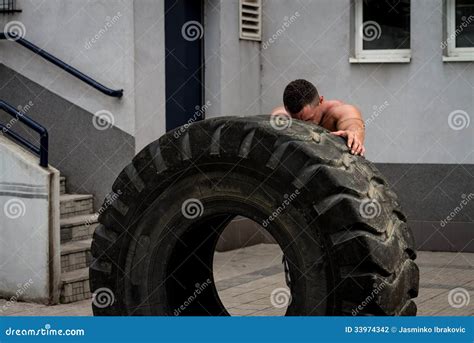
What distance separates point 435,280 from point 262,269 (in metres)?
2.09

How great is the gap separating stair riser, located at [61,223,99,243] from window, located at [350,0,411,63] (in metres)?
4.60

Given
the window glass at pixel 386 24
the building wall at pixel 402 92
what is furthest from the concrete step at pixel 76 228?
the window glass at pixel 386 24

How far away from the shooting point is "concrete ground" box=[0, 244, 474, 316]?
35.5 ft

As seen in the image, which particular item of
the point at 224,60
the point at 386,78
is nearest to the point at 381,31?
the point at 386,78

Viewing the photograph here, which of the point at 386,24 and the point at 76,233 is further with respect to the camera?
the point at 386,24

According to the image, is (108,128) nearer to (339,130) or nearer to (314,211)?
(339,130)

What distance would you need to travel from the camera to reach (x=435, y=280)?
41.8 feet

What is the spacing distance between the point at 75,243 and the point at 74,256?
0.41 metres

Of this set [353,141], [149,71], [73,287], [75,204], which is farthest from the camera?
[149,71]

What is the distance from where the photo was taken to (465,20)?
1462cm

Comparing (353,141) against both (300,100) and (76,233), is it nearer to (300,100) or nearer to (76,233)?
(300,100)

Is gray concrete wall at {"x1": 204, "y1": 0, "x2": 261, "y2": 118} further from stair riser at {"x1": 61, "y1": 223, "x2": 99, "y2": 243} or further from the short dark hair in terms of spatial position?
the short dark hair

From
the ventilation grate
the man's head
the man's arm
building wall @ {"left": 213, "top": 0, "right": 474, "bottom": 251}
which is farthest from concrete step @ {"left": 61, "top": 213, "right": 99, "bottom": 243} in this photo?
the man's arm

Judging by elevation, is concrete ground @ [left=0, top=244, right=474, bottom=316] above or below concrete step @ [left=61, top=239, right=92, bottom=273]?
below
